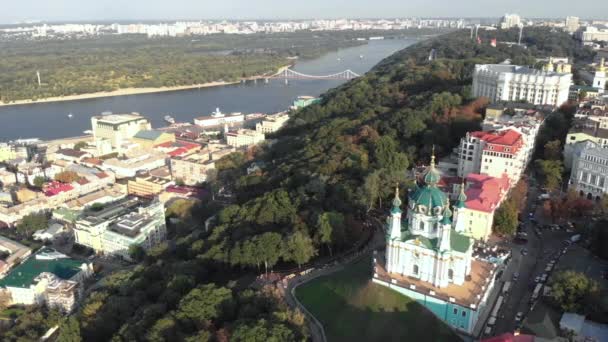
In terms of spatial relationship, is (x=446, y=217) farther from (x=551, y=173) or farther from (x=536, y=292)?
(x=551, y=173)

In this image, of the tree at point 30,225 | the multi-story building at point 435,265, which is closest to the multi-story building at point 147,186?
the tree at point 30,225

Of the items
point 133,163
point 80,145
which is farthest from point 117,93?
point 133,163

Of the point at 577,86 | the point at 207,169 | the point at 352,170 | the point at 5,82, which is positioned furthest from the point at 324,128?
the point at 5,82

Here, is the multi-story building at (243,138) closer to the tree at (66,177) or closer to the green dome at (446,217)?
the tree at (66,177)

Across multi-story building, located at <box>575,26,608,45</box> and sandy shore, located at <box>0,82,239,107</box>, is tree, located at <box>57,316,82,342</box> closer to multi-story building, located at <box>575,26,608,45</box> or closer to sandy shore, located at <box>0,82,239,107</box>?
sandy shore, located at <box>0,82,239,107</box>

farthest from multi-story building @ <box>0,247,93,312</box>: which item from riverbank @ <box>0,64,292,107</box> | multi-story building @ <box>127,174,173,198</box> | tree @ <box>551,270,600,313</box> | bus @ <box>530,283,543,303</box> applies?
riverbank @ <box>0,64,292,107</box>

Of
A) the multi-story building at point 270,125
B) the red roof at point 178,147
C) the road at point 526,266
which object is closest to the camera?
the road at point 526,266

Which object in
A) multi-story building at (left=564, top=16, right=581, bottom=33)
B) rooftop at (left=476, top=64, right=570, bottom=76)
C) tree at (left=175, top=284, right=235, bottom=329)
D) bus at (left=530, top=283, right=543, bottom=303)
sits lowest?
tree at (left=175, top=284, right=235, bottom=329)

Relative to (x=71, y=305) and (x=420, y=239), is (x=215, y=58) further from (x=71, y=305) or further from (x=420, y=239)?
(x=420, y=239)
